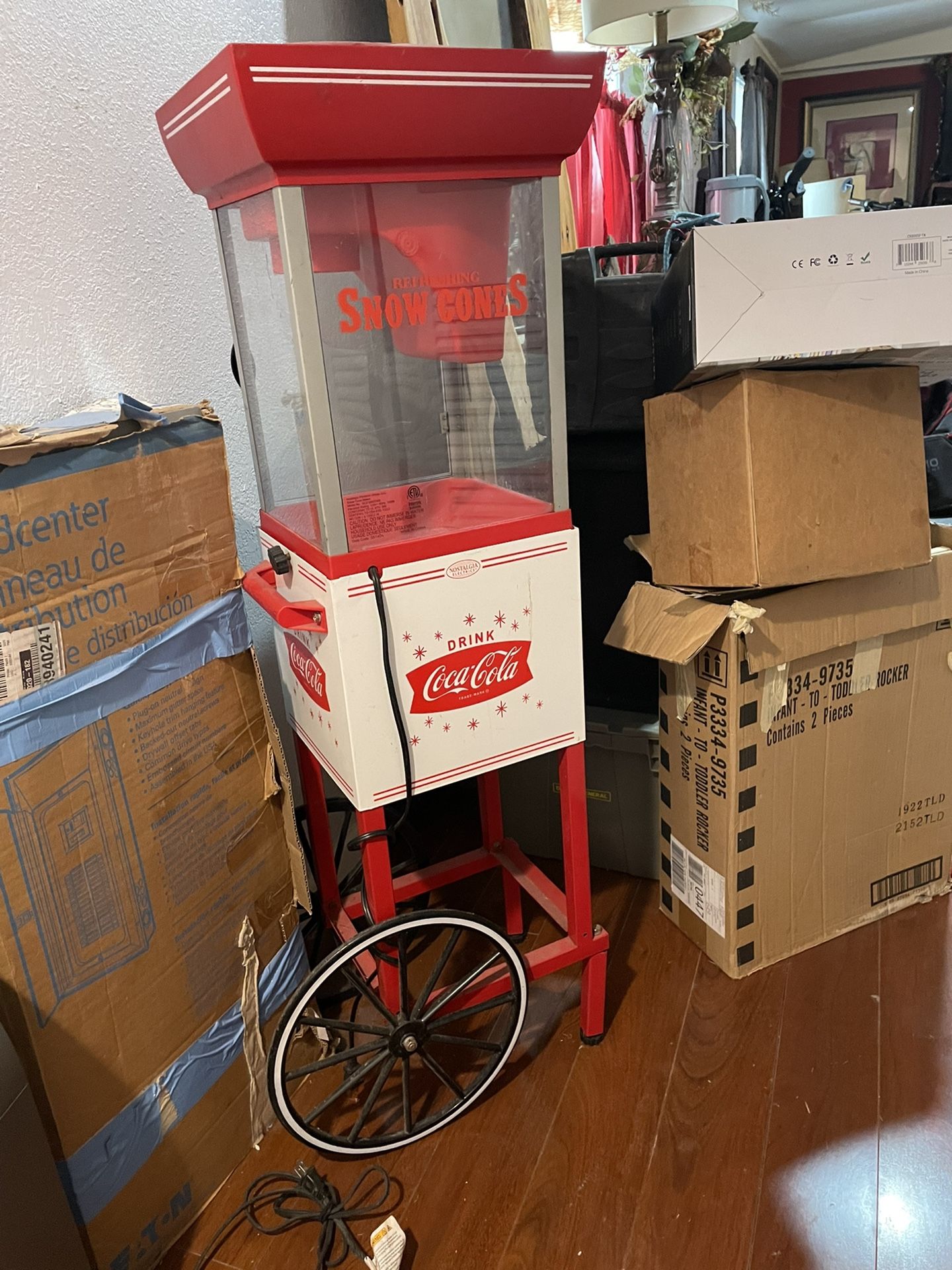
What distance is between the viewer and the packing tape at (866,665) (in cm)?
140

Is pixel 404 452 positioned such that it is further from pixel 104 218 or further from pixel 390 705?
pixel 104 218

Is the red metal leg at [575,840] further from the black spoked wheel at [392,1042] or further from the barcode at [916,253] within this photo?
the barcode at [916,253]

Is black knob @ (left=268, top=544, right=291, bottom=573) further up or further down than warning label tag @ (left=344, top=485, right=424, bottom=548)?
further down

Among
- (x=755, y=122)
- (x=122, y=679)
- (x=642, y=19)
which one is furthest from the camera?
(x=755, y=122)

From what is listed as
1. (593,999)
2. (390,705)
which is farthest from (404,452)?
(593,999)

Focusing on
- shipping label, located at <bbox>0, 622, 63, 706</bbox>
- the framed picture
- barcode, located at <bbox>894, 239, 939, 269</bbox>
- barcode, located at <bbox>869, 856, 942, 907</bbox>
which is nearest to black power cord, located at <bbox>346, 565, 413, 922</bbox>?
shipping label, located at <bbox>0, 622, 63, 706</bbox>

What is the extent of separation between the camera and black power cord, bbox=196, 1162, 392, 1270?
111cm

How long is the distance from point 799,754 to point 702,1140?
583 millimetres

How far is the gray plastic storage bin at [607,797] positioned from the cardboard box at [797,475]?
42cm

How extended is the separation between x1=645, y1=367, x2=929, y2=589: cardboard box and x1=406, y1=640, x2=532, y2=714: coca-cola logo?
35cm

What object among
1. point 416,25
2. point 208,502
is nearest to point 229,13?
point 416,25

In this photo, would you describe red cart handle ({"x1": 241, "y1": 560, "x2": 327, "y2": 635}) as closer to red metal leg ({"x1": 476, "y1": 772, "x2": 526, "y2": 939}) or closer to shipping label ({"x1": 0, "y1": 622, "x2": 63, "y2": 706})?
shipping label ({"x1": 0, "y1": 622, "x2": 63, "y2": 706})

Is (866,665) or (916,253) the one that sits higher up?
(916,253)

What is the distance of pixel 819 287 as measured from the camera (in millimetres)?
1075
